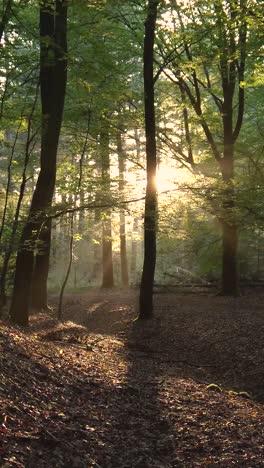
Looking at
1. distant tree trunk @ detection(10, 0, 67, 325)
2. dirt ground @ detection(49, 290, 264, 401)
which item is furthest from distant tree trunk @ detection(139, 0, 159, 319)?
distant tree trunk @ detection(10, 0, 67, 325)

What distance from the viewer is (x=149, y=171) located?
1354 cm

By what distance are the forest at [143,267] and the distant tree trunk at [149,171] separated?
0.04 m

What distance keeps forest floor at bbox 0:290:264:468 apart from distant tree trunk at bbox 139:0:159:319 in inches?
63.6

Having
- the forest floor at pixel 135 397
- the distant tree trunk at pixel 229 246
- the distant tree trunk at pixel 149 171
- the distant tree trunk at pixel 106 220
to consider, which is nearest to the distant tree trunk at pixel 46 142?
the forest floor at pixel 135 397

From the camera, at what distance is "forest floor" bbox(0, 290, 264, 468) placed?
4.76 m

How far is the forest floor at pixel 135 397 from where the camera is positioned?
15.6 ft

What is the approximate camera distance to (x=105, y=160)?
1994cm

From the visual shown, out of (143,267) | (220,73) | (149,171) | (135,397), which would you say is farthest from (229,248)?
(135,397)

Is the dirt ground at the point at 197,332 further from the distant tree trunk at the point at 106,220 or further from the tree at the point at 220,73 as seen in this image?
the distant tree trunk at the point at 106,220

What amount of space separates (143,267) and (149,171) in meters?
3.20

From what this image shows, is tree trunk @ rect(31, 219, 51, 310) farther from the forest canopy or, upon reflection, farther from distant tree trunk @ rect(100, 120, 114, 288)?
distant tree trunk @ rect(100, 120, 114, 288)

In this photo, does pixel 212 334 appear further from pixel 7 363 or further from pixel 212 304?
pixel 7 363

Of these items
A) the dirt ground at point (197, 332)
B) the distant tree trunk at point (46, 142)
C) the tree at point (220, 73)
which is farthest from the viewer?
the tree at point (220, 73)

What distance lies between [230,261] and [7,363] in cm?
1301
